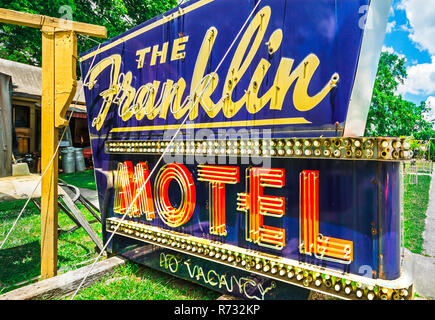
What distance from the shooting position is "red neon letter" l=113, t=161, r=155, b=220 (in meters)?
3.24

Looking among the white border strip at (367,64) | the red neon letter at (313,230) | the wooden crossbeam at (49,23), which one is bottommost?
the red neon letter at (313,230)

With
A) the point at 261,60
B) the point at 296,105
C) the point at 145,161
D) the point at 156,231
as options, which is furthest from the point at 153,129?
the point at 296,105

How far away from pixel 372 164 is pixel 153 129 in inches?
92.1

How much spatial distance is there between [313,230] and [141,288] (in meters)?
2.26

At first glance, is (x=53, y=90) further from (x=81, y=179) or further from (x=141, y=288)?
(x=81, y=179)

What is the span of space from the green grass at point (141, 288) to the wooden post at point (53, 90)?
68 cm

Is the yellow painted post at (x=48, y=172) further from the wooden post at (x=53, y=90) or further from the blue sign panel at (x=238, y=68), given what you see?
the blue sign panel at (x=238, y=68)

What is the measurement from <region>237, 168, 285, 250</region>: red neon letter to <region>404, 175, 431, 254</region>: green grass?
4113 mm

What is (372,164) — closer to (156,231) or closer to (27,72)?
(156,231)

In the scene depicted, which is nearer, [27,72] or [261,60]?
[261,60]

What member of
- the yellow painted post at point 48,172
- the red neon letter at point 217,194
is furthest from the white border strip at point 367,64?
the yellow painted post at point 48,172

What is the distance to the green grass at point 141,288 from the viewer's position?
9.77 feet

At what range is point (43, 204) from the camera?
10.6 feet

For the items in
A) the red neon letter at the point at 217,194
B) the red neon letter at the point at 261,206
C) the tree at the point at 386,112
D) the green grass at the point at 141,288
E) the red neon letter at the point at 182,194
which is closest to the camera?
the red neon letter at the point at 261,206
